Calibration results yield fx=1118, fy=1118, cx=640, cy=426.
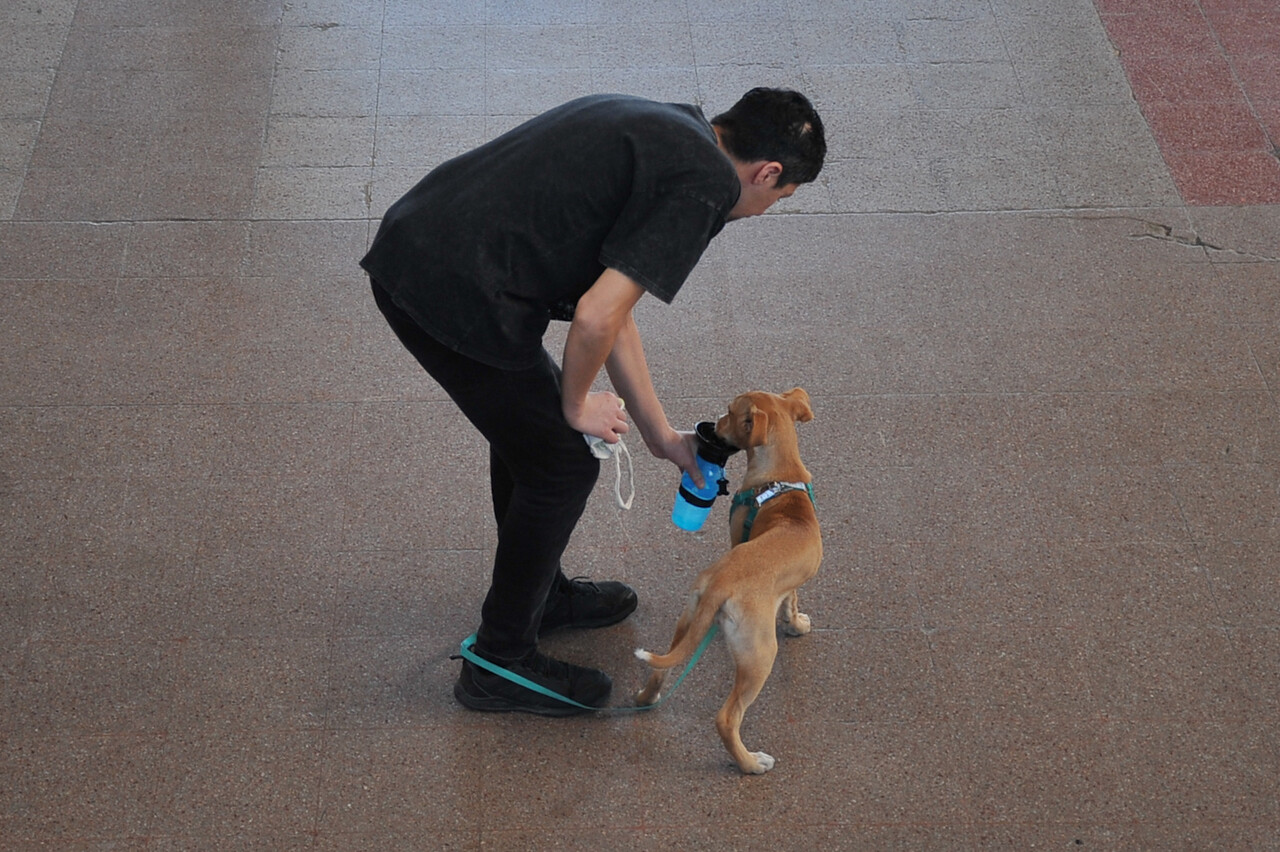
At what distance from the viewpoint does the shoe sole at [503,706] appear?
304 centimetres

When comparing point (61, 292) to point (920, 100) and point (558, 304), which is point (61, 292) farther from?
point (920, 100)

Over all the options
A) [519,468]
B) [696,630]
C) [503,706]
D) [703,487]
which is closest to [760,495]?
[703,487]

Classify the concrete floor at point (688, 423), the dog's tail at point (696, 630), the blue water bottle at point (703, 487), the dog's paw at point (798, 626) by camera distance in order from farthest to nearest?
the dog's paw at point (798, 626), the concrete floor at point (688, 423), the blue water bottle at point (703, 487), the dog's tail at point (696, 630)

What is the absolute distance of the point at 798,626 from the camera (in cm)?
322

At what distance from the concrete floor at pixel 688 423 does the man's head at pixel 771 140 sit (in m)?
1.50

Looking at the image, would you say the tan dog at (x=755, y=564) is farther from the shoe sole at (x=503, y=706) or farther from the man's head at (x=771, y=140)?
the man's head at (x=771, y=140)

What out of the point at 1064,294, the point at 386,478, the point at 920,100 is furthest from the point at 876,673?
the point at 920,100

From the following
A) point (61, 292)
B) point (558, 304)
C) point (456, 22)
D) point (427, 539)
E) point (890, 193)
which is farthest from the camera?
point (456, 22)

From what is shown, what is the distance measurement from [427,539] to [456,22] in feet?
10.2

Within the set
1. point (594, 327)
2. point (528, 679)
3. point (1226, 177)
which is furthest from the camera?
point (1226, 177)

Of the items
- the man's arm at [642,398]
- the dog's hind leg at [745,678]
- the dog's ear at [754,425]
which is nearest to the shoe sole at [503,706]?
the dog's hind leg at [745,678]

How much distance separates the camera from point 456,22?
18.1 feet

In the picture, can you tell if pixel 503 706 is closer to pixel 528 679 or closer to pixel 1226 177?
pixel 528 679

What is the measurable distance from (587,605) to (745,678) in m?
0.65
